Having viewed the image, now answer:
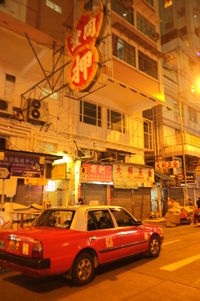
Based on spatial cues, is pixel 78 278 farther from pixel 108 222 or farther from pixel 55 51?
pixel 55 51

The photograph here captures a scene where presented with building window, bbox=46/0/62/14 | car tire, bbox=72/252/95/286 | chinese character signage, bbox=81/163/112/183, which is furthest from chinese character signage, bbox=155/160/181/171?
car tire, bbox=72/252/95/286

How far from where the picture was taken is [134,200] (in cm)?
1764

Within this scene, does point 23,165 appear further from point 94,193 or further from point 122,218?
point 122,218

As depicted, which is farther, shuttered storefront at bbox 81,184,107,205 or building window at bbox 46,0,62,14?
shuttered storefront at bbox 81,184,107,205

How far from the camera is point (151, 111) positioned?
76.9 ft

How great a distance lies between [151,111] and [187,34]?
14.1m

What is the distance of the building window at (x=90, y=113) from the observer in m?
16.0

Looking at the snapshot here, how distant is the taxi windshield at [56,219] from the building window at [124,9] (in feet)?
47.8

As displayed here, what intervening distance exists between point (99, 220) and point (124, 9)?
52.3ft

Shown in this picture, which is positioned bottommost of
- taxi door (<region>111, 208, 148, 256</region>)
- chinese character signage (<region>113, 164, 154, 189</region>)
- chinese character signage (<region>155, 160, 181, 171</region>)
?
taxi door (<region>111, 208, 148, 256</region>)

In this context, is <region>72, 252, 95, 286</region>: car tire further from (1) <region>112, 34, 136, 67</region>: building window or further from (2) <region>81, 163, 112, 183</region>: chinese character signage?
(1) <region>112, 34, 136, 67</region>: building window

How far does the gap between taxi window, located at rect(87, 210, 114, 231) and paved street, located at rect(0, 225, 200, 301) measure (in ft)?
3.44

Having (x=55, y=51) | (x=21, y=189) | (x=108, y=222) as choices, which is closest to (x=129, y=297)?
(x=108, y=222)

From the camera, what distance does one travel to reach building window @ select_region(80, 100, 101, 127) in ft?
52.4
